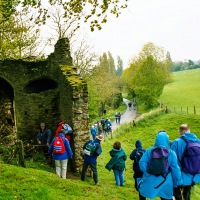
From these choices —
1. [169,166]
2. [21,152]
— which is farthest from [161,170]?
[21,152]

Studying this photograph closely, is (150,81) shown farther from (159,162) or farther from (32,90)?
(159,162)

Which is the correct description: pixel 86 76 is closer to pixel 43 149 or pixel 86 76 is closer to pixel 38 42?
pixel 38 42

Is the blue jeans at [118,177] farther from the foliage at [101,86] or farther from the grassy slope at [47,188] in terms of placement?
the foliage at [101,86]

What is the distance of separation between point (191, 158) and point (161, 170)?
0.99 meters

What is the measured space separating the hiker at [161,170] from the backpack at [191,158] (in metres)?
0.52

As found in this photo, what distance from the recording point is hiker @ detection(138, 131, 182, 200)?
19.7ft

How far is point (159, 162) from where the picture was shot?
5996mm

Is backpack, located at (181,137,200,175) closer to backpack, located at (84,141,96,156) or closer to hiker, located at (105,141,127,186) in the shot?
backpack, located at (84,141,96,156)

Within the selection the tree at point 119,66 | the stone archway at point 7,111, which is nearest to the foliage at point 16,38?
the stone archway at point 7,111

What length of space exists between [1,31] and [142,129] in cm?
1453

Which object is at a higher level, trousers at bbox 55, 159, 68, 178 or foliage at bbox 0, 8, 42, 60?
foliage at bbox 0, 8, 42, 60

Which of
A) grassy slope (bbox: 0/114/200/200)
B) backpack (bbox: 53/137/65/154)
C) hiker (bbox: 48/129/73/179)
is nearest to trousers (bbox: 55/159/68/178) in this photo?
hiker (bbox: 48/129/73/179)

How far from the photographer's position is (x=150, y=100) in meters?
51.3

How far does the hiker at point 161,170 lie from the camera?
19.7 feet
